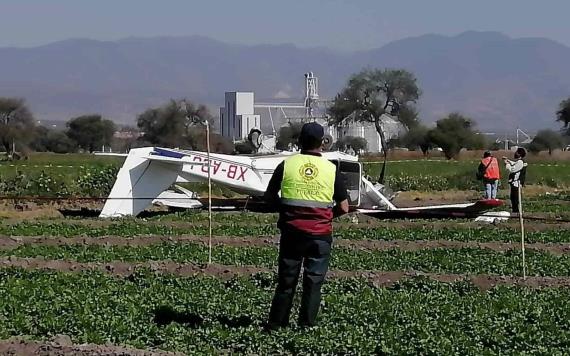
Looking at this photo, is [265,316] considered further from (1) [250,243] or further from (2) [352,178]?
(2) [352,178]

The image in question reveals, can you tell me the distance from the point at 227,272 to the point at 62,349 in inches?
224

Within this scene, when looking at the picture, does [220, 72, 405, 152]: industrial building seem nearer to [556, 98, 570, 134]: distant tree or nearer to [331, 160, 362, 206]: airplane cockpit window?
[556, 98, 570, 134]: distant tree

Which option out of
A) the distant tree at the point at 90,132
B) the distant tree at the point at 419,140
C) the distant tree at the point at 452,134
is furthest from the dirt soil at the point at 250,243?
the distant tree at the point at 90,132

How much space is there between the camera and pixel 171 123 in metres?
76.8

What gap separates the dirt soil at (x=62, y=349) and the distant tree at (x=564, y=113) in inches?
3610

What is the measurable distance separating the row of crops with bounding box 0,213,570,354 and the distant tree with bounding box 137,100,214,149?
171 ft

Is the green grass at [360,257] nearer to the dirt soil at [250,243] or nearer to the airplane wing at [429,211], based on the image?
the dirt soil at [250,243]

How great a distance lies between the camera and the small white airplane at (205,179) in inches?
1129

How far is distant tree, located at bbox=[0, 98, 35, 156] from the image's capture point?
270ft

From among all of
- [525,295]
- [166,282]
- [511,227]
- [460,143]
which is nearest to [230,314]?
[166,282]

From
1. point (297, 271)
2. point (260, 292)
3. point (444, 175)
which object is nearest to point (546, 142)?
point (444, 175)

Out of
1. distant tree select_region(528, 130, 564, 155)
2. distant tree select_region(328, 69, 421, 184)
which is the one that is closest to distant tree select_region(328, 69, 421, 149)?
distant tree select_region(328, 69, 421, 184)

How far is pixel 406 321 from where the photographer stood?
11.6 meters

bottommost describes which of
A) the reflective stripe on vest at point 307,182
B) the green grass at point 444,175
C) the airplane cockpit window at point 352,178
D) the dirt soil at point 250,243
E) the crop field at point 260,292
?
the green grass at point 444,175
